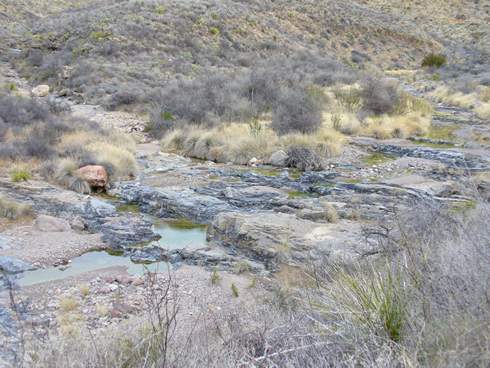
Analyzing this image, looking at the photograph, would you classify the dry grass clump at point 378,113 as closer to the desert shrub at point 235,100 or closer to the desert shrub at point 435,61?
the desert shrub at point 235,100

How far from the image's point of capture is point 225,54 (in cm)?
3216

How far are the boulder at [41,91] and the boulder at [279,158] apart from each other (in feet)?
48.3

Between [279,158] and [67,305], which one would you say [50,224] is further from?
[279,158]

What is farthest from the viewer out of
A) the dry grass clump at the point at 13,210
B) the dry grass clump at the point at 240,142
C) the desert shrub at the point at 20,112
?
the desert shrub at the point at 20,112

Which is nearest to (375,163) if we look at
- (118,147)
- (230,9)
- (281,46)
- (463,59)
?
(118,147)

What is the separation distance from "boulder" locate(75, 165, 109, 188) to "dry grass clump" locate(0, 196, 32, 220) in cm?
226

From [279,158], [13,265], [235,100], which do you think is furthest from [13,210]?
[235,100]

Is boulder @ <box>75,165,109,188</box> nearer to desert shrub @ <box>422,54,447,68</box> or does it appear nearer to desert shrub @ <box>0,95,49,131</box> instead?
desert shrub @ <box>0,95,49,131</box>

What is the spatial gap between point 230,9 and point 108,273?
1328 inches

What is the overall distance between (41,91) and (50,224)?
1746 cm

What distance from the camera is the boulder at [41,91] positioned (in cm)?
2431

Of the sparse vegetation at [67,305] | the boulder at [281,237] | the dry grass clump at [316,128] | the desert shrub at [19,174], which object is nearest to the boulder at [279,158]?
the dry grass clump at [316,128]

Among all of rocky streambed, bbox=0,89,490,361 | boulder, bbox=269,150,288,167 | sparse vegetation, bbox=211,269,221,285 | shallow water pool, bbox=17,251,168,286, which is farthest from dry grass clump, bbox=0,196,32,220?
boulder, bbox=269,150,288,167

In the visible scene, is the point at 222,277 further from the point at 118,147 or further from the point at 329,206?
the point at 118,147
